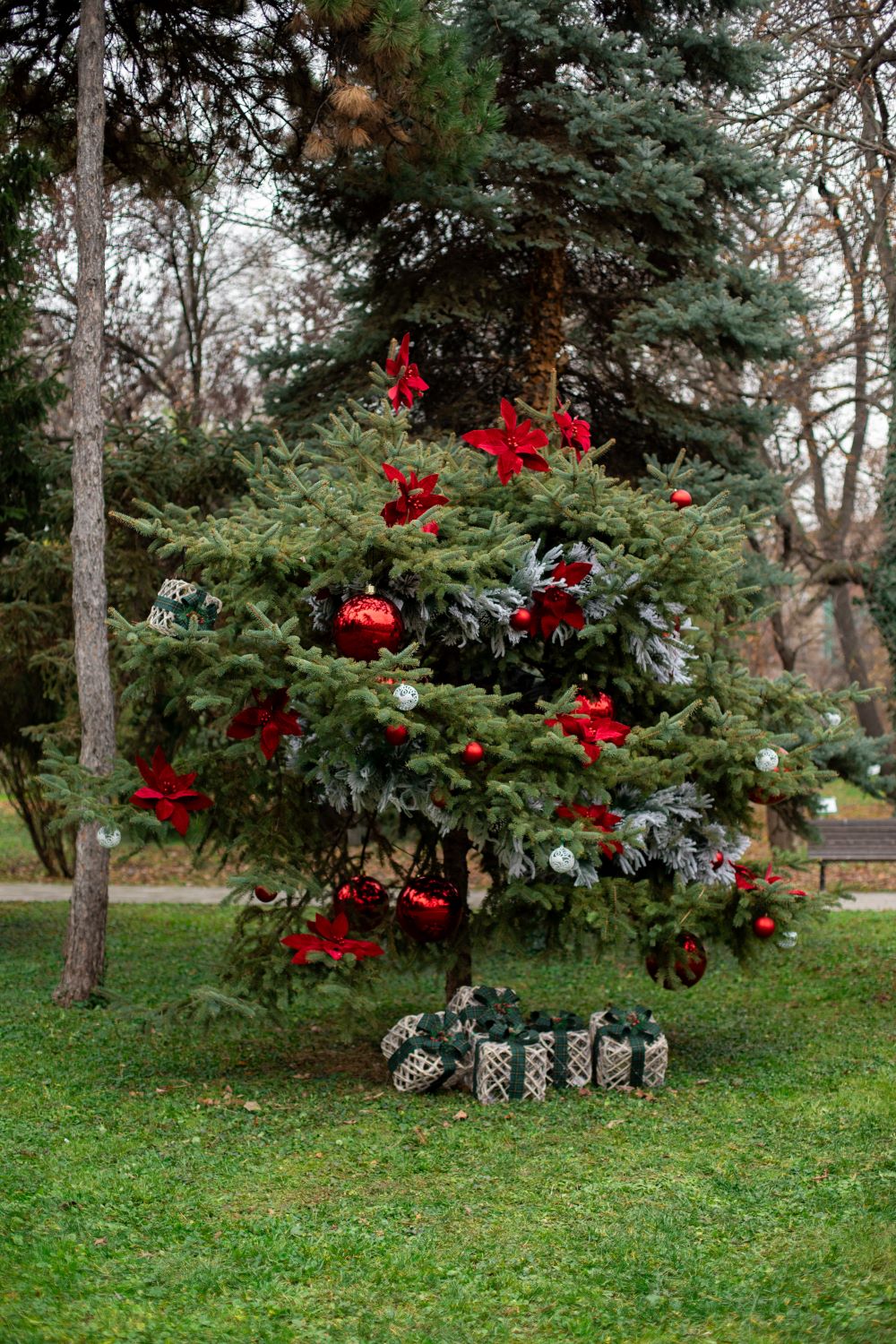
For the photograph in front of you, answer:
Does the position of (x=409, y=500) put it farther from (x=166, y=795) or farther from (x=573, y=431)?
(x=166, y=795)

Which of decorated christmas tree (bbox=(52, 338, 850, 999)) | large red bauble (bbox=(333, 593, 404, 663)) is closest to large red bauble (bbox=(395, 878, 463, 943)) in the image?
decorated christmas tree (bbox=(52, 338, 850, 999))

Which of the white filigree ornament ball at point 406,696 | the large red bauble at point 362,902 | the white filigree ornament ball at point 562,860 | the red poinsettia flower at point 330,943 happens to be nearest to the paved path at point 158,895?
the large red bauble at point 362,902

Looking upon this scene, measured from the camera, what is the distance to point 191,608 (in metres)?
6.51

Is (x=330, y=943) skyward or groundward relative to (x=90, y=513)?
groundward

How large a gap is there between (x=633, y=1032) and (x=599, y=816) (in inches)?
48.4

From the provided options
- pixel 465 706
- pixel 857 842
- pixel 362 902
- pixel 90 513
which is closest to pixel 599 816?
pixel 465 706

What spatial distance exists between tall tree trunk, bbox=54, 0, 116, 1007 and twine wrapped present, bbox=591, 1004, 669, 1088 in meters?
3.65

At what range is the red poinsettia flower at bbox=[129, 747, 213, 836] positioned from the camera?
679 cm

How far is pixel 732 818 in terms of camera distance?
7.83 meters

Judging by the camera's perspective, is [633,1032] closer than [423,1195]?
No

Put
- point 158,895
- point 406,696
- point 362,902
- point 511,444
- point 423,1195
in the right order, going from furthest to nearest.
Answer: point 158,895 < point 362,902 < point 511,444 < point 406,696 < point 423,1195

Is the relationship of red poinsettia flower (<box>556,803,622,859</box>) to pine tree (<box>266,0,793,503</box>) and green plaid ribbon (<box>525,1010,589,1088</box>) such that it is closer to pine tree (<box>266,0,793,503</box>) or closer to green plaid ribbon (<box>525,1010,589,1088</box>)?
green plaid ribbon (<box>525,1010,589,1088</box>)

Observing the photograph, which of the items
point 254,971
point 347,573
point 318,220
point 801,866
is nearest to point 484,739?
point 347,573

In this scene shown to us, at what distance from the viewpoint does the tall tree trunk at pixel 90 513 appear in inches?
353
